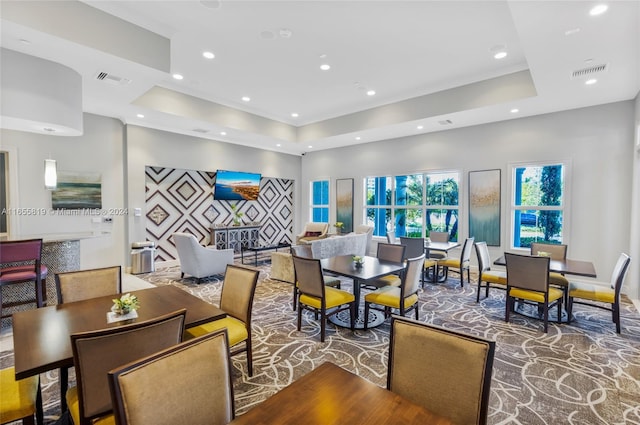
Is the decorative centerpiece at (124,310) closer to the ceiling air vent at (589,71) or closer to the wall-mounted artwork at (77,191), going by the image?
the wall-mounted artwork at (77,191)

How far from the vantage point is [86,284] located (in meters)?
2.62

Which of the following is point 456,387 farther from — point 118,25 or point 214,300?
point 118,25

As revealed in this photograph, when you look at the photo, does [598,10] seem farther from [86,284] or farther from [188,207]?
[188,207]

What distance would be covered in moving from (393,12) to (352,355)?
3.85 m

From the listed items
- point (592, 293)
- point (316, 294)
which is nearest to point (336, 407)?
point (316, 294)

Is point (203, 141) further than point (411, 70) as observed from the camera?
Yes

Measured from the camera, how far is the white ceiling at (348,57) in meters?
3.11

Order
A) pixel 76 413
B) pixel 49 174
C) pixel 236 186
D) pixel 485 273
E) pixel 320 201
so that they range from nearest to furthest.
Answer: pixel 76 413
pixel 485 273
pixel 49 174
pixel 236 186
pixel 320 201

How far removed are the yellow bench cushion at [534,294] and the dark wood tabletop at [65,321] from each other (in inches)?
143

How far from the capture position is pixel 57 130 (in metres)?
3.83

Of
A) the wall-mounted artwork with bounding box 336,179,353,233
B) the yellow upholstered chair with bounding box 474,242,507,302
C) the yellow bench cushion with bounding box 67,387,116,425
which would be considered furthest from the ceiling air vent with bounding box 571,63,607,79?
the yellow bench cushion with bounding box 67,387,116,425

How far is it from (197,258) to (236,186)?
3.22m

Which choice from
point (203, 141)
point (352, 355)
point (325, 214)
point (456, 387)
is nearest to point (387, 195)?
point (325, 214)

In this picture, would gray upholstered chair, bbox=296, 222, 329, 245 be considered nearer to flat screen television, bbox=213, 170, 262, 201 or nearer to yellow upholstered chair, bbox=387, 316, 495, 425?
flat screen television, bbox=213, 170, 262, 201
